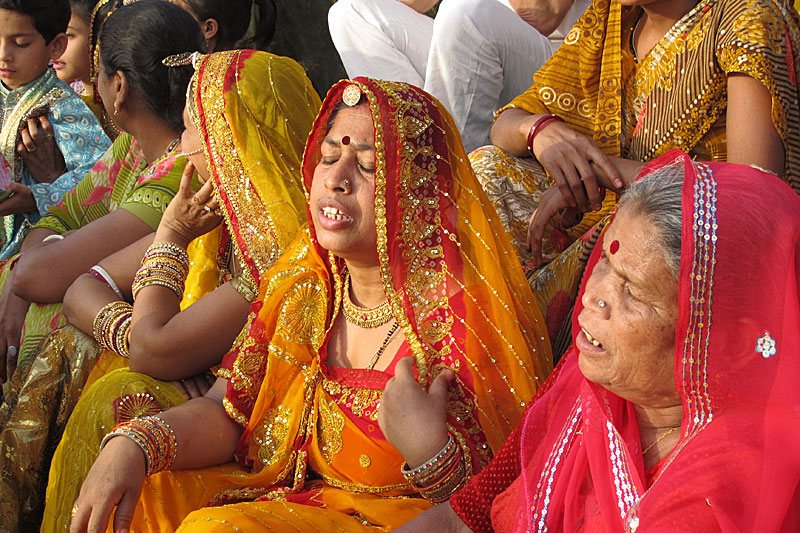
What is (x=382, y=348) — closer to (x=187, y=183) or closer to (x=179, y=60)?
(x=187, y=183)

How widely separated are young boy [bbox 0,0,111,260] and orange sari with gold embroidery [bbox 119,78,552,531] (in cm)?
256

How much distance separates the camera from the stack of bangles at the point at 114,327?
3.25 metres

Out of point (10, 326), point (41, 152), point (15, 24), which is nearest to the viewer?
point (10, 326)

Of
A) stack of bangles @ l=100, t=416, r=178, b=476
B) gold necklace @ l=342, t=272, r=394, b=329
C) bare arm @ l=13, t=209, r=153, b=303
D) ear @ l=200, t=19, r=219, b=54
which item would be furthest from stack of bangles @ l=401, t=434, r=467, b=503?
ear @ l=200, t=19, r=219, b=54

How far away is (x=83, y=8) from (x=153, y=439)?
13.6 ft

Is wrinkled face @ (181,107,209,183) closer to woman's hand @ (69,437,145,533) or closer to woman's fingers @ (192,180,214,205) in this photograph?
woman's fingers @ (192,180,214,205)

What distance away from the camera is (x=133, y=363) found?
120 inches

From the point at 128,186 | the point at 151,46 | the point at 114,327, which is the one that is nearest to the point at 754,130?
the point at 114,327

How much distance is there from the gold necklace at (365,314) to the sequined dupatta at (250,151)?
468mm

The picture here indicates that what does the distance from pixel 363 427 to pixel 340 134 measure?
2.70ft

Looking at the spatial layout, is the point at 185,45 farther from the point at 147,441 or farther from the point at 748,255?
the point at 748,255

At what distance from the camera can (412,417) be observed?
2275 millimetres

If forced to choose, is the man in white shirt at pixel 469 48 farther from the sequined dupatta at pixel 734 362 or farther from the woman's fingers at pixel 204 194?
the sequined dupatta at pixel 734 362

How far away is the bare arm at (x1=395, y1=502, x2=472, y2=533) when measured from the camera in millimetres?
2082
